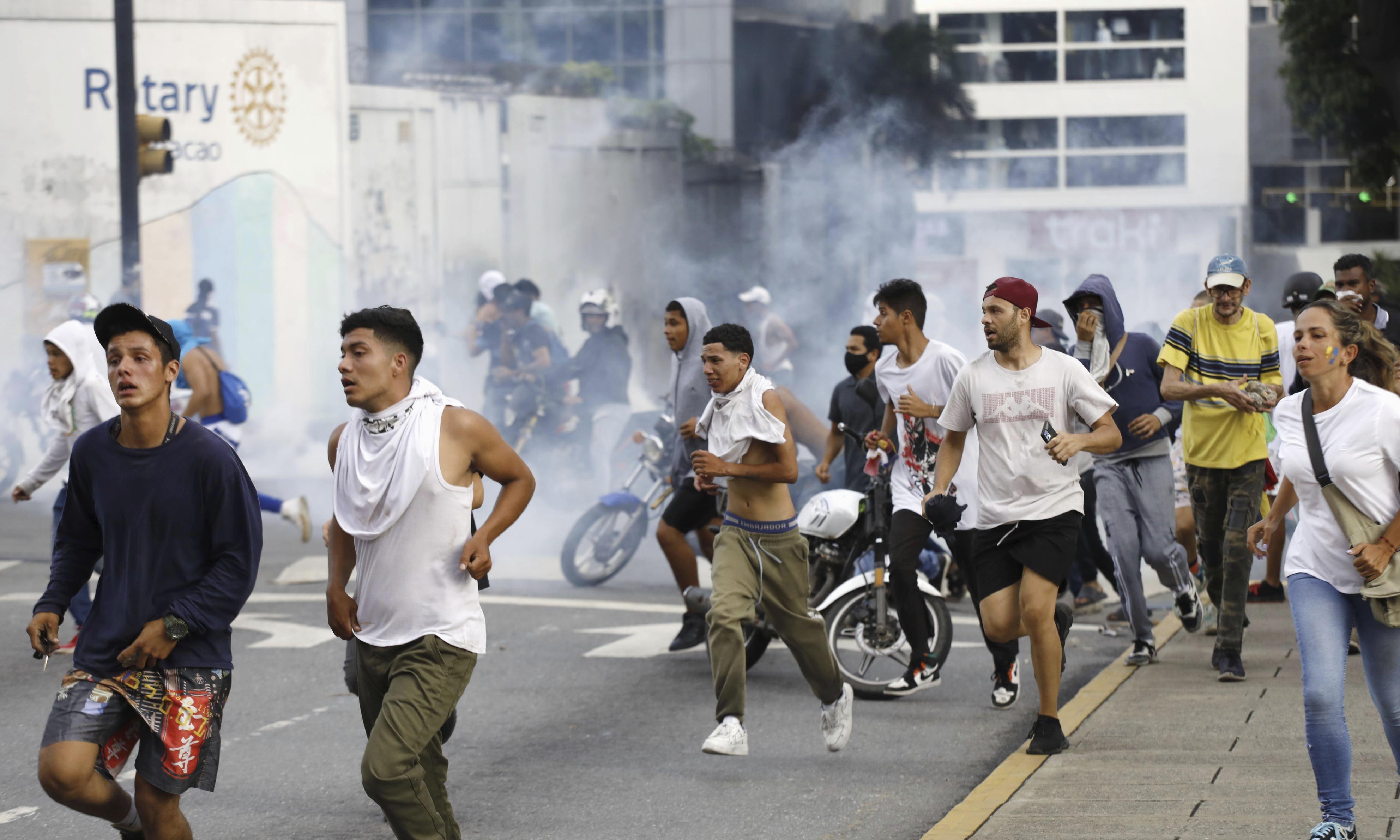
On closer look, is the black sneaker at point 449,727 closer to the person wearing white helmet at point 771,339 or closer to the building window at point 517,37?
the person wearing white helmet at point 771,339

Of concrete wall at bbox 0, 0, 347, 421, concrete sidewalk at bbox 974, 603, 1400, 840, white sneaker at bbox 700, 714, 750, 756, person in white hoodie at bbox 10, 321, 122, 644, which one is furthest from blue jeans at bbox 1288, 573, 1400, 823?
concrete wall at bbox 0, 0, 347, 421

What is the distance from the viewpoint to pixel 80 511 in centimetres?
425

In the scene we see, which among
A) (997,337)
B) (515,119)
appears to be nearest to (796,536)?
(997,337)

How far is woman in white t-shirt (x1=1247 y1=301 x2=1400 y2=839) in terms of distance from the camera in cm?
450

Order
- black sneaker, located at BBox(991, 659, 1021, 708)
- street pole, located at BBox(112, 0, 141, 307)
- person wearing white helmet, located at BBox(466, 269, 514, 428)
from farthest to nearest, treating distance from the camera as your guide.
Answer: street pole, located at BBox(112, 0, 141, 307)
person wearing white helmet, located at BBox(466, 269, 514, 428)
black sneaker, located at BBox(991, 659, 1021, 708)

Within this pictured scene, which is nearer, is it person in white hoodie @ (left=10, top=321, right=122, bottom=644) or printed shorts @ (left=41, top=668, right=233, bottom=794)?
printed shorts @ (left=41, top=668, right=233, bottom=794)

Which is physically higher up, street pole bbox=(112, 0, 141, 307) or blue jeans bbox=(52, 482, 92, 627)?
street pole bbox=(112, 0, 141, 307)

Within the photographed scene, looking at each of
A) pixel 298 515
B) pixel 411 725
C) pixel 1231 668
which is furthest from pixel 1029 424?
pixel 298 515

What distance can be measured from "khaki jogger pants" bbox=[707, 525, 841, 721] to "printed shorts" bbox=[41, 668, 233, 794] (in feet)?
7.70

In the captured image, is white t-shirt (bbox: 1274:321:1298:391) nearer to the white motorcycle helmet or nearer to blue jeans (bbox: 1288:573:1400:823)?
blue jeans (bbox: 1288:573:1400:823)

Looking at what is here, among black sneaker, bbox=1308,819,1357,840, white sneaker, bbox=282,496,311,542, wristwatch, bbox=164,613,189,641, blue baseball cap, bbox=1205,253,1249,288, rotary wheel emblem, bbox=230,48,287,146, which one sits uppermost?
rotary wheel emblem, bbox=230,48,287,146

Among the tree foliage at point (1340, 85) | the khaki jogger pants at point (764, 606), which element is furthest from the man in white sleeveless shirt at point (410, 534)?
the tree foliage at point (1340, 85)

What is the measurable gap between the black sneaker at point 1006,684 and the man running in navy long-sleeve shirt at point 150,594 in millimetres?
3456

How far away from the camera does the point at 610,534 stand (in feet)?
35.8
